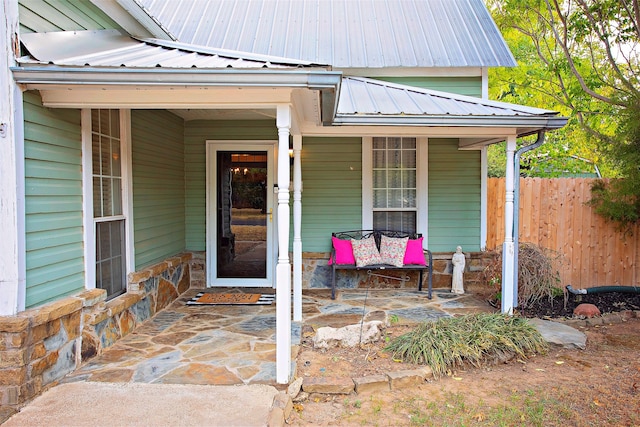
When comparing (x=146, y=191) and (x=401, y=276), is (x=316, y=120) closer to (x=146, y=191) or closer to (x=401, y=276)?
(x=146, y=191)

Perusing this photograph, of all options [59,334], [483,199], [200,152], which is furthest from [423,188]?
[59,334]

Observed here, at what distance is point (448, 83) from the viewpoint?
23.6 feet

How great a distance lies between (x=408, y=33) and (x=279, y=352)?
588cm

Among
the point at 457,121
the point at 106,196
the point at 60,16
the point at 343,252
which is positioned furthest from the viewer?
the point at 343,252

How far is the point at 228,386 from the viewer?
364 cm

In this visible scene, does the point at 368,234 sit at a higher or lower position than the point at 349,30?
lower

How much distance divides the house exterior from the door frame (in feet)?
0.07

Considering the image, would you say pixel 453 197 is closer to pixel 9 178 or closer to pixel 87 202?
pixel 87 202

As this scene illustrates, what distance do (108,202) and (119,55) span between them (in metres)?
1.49

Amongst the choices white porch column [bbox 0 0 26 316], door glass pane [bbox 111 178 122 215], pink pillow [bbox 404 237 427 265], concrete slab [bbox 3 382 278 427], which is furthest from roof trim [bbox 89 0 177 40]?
pink pillow [bbox 404 237 427 265]

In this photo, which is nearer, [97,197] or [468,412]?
[468,412]

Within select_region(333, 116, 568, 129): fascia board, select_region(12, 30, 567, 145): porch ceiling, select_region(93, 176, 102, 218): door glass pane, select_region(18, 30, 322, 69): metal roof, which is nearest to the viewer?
select_region(12, 30, 567, 145): porch ceiling

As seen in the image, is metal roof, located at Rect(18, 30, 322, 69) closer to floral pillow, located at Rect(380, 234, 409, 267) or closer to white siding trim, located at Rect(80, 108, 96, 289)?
white siding trim, located at Rect(80, 108, 96, 289)

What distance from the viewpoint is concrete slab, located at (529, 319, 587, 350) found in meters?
4.80
